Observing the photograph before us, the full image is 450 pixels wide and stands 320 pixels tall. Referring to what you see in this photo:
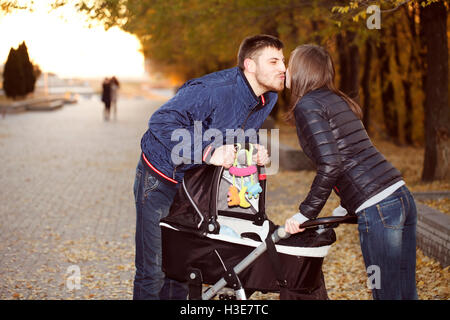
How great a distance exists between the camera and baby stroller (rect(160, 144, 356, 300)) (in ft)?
9.84

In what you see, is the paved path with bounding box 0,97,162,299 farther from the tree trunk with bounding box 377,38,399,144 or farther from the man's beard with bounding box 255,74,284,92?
the tree trunk with bounding box 377,38,399,144

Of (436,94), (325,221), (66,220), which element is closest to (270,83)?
(325,221)

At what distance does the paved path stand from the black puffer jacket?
2690mm

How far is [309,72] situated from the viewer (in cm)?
304

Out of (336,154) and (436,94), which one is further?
(436,94)

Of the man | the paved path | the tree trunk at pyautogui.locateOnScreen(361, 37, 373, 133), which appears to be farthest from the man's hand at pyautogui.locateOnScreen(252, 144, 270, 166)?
the tree trunk at pyautogui.locateOnScreen(361, 37, 373, 133)

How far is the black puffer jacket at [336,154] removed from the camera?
9.45 ft

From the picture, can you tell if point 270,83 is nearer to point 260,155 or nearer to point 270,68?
point 270,68

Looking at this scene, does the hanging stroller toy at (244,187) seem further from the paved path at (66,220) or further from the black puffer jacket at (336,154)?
the paved path at (66,220)

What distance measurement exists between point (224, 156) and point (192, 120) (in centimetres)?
38

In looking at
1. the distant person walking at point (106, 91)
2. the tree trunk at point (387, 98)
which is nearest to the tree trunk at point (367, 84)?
the tree trunk at point (387, 98)

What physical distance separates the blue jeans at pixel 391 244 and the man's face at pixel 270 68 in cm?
87

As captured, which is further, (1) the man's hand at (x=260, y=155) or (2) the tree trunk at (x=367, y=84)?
(2) the tree trunk at (x=367, y=84)

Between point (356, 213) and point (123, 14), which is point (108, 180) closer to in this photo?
point (123, 14)
